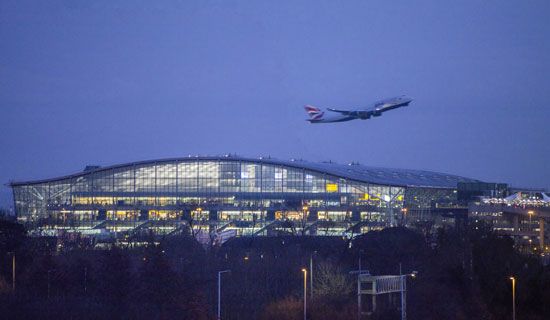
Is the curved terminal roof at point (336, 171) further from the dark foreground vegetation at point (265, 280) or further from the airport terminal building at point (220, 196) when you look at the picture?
the dark foreground vegetation at point (265, 280)

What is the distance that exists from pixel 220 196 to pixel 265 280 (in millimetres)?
29404

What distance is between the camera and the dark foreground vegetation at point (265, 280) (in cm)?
2622

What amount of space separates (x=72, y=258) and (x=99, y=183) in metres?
26.2

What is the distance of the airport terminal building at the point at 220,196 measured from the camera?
58781 mm

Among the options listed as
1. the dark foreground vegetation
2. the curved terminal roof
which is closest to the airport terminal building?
the curved terminal roof

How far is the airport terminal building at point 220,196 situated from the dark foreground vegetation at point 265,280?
19.0 metres

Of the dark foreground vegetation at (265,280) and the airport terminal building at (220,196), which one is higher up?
the airport terminal building at (220,196)

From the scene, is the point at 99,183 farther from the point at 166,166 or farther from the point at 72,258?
the point at 72,258

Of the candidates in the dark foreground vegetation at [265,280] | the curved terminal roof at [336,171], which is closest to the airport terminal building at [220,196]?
the curved terminal roof at [336,171]

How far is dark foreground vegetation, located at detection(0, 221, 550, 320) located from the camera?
26.2 metres

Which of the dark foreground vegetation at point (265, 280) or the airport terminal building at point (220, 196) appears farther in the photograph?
the airport terminal building at point (220, 196)

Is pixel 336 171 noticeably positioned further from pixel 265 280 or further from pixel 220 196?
pixel 265 280

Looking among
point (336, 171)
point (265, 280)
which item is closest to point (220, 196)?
point (336, 171)

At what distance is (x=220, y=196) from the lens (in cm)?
6128
